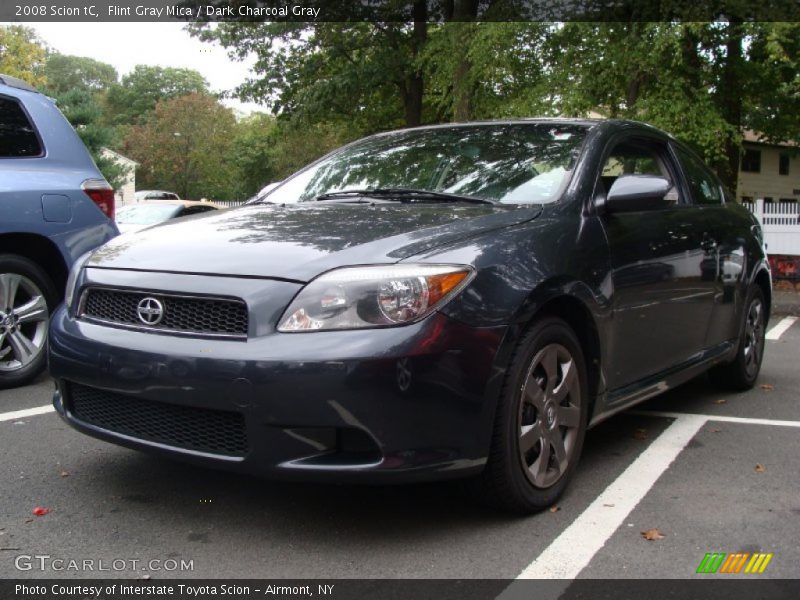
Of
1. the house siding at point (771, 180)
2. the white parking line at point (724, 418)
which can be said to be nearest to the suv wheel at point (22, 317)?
the white parking line at point (724, 418)

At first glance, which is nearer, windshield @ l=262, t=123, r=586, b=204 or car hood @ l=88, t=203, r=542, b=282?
car hood @ l=88, t=203, r=542, b=282

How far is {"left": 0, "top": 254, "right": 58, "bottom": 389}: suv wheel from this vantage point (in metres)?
5.18

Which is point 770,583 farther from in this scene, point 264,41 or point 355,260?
point 264,41

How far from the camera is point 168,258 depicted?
3.11 meters

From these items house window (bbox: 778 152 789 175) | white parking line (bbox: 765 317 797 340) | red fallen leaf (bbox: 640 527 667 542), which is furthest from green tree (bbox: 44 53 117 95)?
red fallen leaf (bbox: 640 527 667 542)

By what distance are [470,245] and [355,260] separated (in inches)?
17.0

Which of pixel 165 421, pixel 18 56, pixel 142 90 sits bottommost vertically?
pixel 165 421

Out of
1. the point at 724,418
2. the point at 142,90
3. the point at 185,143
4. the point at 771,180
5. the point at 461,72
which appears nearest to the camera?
the point at 724,418

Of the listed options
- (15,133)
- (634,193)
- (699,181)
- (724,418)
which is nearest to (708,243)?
(699,181)

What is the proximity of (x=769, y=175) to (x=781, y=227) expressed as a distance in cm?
4710

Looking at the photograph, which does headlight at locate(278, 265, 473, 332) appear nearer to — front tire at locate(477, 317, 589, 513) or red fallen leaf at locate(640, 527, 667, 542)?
front tire at locate(477, 317, 589, 513)

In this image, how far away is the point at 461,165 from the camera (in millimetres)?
3961

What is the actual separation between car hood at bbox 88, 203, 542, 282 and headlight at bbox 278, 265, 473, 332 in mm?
63

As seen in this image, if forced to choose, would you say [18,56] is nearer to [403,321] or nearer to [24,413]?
[24,413]
